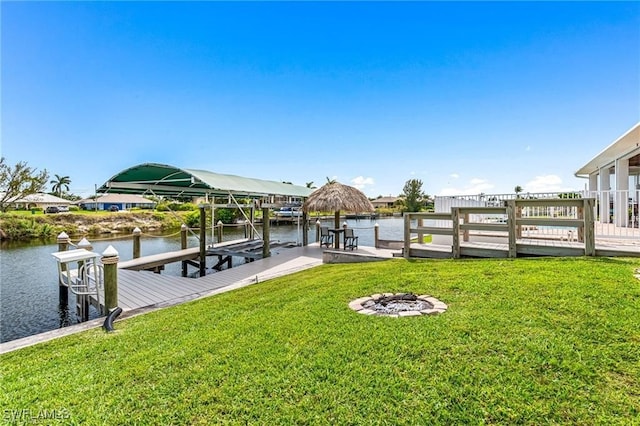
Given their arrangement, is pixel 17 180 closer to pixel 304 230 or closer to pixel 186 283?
pixel 304 230

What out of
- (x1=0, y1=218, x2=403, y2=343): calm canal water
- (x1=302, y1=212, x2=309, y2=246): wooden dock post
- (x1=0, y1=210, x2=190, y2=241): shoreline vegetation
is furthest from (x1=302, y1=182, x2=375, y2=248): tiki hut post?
(x1=0, y1=210, x2=190, y2=241): shoreline vegetation

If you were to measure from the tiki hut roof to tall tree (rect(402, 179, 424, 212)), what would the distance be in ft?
128

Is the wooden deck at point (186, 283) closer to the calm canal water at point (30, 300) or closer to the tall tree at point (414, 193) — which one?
the calm canal water at point (30, 300)

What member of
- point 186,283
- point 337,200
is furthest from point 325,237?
point 186,283

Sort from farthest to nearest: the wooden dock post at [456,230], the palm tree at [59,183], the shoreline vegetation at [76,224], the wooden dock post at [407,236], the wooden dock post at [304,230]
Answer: the palm tree at [59,183] < the shoreline vegetation at [76,224] < the wooden dock post at [304,230] < the wooden dock post at [407,236] < the wooden dock post at [456,230]

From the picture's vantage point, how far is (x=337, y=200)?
12586 millimetres

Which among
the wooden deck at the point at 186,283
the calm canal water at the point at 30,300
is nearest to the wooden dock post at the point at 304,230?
the wooden deck at the point at 186,283

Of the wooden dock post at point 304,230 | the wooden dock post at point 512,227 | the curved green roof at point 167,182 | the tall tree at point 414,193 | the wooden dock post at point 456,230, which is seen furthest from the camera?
the tall tree at point 414,193

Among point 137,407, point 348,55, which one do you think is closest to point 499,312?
point 137,407

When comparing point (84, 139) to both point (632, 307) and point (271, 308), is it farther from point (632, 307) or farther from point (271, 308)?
point (632, 307)

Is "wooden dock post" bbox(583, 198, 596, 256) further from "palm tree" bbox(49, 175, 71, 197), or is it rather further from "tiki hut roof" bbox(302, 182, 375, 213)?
"palm tree" bbox(49, 175, 71, 197)

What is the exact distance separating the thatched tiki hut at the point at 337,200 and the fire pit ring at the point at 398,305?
7.84m

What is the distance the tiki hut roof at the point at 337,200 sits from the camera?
12539 millimetres

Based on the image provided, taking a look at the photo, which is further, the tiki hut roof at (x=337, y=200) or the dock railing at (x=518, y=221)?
the tiki hut roof at (x=337, y=200)
